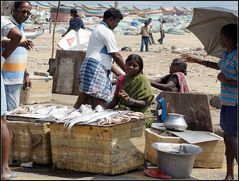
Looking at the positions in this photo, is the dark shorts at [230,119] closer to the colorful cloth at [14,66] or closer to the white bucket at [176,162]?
the white bucket at [176,162]

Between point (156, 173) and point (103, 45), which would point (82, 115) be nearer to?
point (156, 173)

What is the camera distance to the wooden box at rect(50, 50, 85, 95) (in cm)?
961

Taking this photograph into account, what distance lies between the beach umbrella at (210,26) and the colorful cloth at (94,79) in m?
1.21

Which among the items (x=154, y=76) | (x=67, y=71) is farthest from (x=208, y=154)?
(x=154, y=76)

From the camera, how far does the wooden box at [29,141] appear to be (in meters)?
5.41

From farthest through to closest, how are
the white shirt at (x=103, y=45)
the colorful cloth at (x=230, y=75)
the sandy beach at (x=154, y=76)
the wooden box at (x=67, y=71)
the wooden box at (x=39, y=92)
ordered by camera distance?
1. the wooden box at (x=67, y=71)
2. the wooden box at (x=39, y=92)
3. the white shirt at (x=103, y=45)
4. the sandy beach at (x=154, y=76)
5. the colorful cloth at (x=230, y=75)

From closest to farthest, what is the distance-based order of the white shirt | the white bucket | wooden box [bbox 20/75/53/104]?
the white bucket, the white shirt, wooden box [bbox 20/75/53/104]

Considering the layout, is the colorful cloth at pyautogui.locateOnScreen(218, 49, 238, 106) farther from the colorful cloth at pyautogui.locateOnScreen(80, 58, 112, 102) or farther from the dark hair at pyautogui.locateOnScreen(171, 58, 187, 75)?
the colorful cloth at pyautogui.locateOnScreen(80, 58, 112, 102)

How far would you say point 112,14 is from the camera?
20.4 feet

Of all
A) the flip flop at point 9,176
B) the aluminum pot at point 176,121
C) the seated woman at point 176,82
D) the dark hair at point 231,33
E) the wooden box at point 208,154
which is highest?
the dark hair at point 231,33

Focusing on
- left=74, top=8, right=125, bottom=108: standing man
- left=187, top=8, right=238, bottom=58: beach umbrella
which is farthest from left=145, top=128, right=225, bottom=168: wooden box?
left=187, top=8, right=238, bottom=58: beach umbrella

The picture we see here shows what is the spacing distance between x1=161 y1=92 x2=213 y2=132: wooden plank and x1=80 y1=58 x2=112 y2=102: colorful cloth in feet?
2.51

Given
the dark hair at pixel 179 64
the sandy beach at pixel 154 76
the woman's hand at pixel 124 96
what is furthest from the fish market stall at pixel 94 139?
the dark hair at pixel 179 64

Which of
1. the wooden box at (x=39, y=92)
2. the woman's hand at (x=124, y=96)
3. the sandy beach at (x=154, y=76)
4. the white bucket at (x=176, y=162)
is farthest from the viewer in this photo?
the wooden box at (x=39, y=92)
